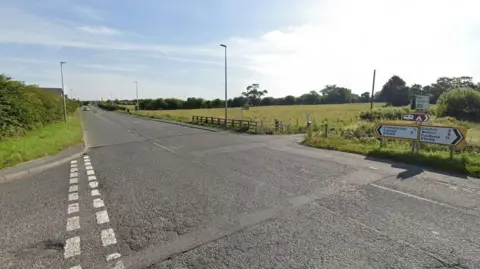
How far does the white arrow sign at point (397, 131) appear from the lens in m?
10.1

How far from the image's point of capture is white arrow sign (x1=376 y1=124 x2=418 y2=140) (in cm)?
1011

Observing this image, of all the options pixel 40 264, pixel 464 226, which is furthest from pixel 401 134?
pixel 40 264

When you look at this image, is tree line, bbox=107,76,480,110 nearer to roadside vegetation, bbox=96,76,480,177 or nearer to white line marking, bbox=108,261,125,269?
roadside vegetation, bbox=96,76,480,177

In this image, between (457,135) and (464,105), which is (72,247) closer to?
(457,135)

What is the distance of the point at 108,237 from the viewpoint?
388cm

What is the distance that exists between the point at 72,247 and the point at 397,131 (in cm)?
1137

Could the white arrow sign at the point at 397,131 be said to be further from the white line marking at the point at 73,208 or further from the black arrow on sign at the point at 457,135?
the white line marking at the point at 73,208

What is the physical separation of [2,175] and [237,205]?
7024 millimetres

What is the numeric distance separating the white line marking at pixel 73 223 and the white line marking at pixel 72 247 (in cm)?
37

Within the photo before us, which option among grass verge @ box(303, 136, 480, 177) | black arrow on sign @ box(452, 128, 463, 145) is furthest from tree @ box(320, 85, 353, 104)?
black arrow on sign @ box(452, 128, 463, 145)

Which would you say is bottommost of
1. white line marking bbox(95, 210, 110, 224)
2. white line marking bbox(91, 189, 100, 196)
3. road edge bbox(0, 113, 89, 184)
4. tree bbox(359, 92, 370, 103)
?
road edge bbox(0, 113, 89, 184)

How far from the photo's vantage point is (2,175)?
291 inches

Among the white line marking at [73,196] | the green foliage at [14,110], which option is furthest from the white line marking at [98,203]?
the green foliage at [14,110]

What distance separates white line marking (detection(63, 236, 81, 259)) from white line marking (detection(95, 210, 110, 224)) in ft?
1.84
